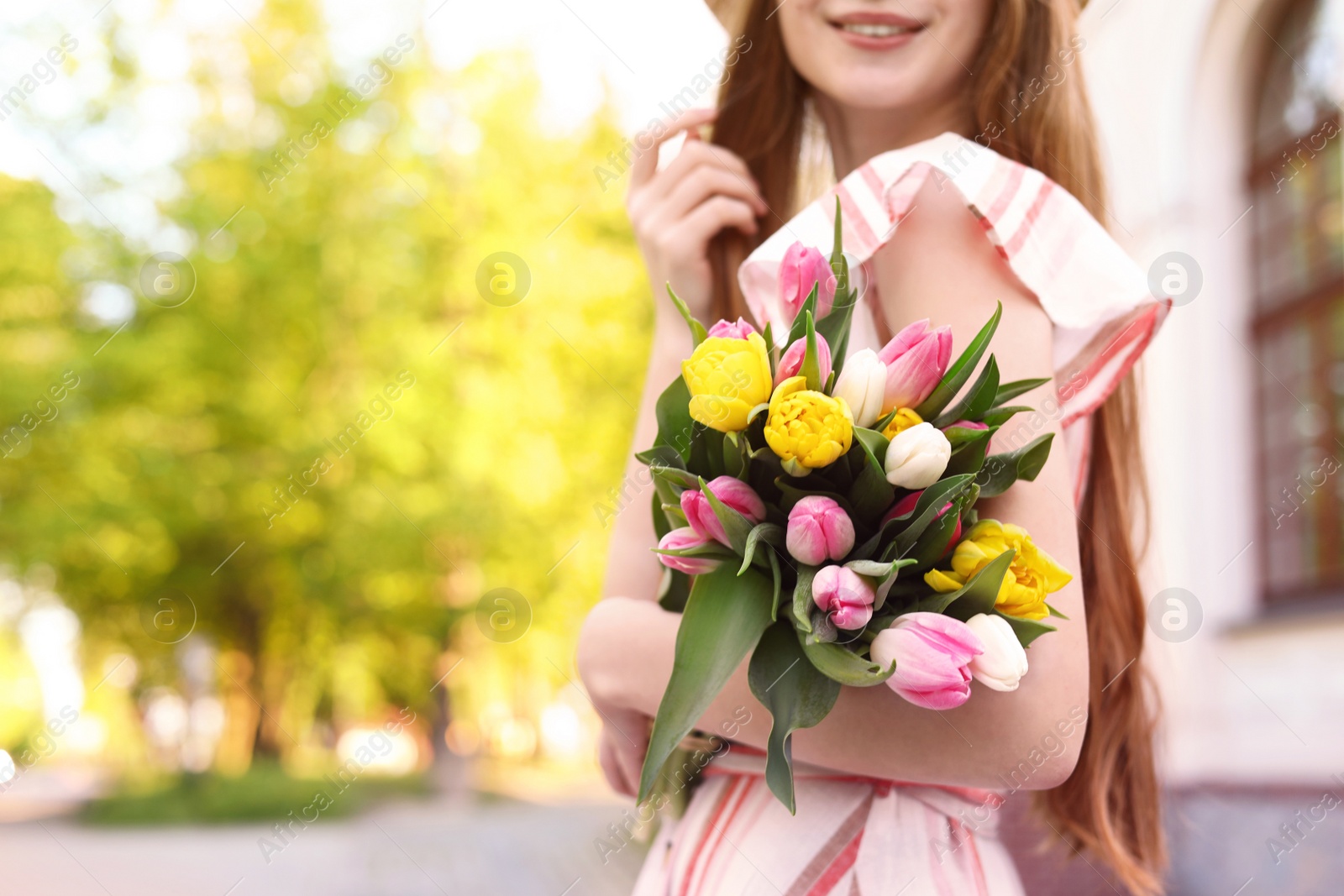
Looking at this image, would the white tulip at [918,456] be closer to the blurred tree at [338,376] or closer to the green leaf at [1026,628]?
the green leaf at [1026,628]

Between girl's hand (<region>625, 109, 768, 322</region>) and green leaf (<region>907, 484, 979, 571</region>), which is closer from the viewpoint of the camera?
green leaf (<region>907, 484, 979, 571</region>)

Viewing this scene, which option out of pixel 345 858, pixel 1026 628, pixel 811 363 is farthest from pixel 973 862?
pixel 345 858

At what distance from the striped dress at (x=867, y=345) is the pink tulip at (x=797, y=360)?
0.51 feet

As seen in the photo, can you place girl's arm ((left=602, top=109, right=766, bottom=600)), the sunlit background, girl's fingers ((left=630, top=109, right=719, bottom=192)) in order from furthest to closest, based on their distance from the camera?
the sunlit background → girl's fingers ((left=630, top=109, right=719, bottom=192)) → girl's arm ((left=602, top=109, right=766, bottom=600))

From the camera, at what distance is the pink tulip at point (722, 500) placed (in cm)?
96

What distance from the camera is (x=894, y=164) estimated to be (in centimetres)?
125

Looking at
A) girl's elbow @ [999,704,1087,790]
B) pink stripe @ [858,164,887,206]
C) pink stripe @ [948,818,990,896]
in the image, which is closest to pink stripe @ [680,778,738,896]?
pink stripe @ [948,818,990,896]

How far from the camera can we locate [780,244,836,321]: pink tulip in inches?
41.5

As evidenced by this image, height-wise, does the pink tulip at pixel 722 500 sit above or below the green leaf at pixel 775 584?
above

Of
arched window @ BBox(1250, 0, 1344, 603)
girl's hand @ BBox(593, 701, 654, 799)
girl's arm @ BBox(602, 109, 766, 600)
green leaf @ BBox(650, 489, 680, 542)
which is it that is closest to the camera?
green leaf @ BBox(650, 489, 680, 542)

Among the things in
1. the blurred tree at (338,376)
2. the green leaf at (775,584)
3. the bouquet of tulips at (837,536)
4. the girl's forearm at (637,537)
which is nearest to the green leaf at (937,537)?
the bouquet of tulips at (837,536)

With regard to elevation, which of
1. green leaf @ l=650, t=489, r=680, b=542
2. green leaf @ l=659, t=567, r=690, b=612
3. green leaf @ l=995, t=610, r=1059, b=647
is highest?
green leaf @ l=650, t=489, r=680, b=542

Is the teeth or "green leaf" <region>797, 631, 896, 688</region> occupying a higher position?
the teeth

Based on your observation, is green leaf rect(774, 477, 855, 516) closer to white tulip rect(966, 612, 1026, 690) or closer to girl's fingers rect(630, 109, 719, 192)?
white tulip rect(966, 612, 1026, 690)
